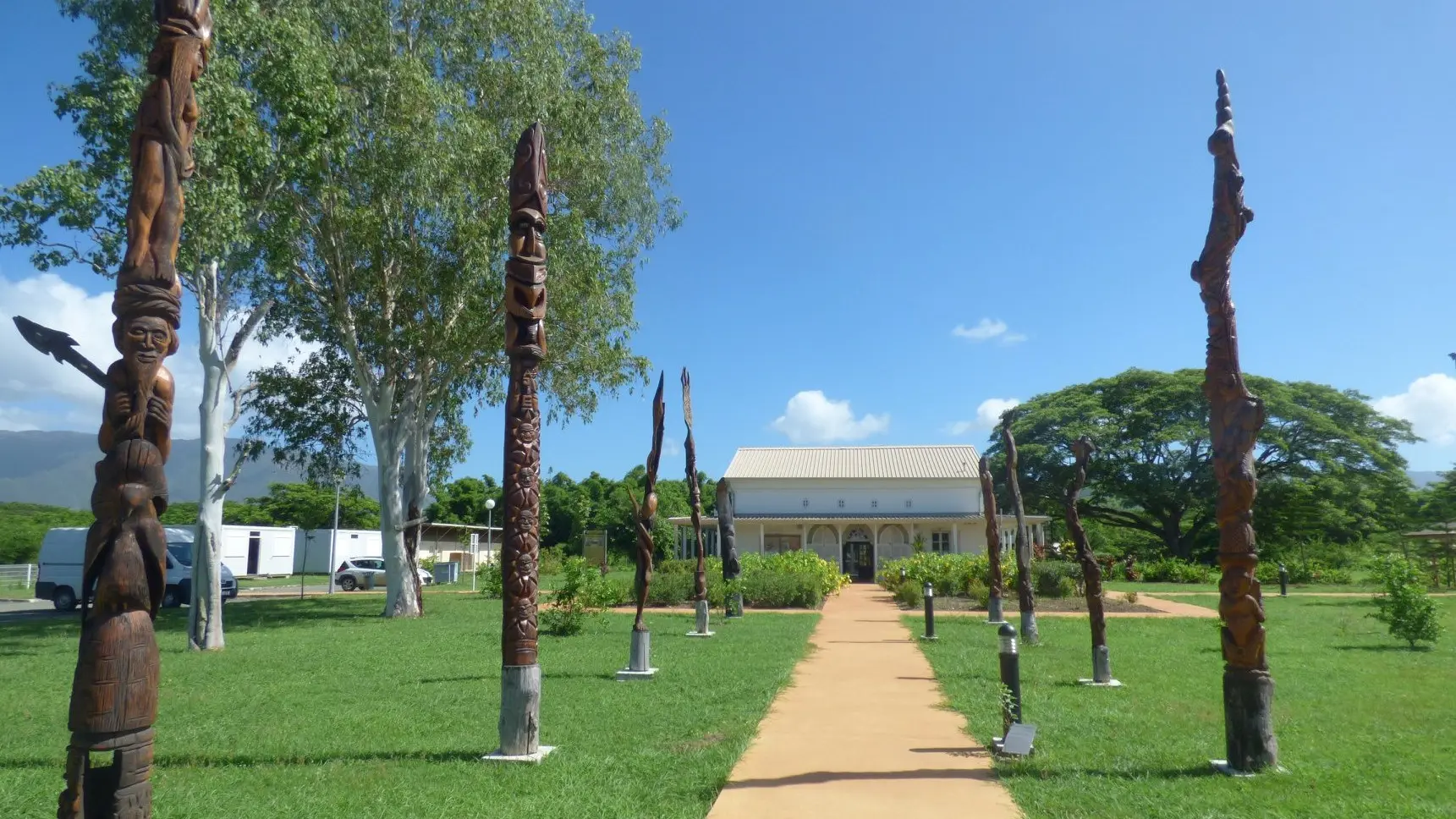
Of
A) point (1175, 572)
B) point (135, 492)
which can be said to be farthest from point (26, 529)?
point (1175, 572)

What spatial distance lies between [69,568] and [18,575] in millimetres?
22243

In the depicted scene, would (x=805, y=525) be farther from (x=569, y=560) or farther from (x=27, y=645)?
(x=27, y=645)

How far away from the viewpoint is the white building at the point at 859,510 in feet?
134

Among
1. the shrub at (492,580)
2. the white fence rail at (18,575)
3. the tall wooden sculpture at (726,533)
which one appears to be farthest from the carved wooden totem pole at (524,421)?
the white fence rail at (18,575)

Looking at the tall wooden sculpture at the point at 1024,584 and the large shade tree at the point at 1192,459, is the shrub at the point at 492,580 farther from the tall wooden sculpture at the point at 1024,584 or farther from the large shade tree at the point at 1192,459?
the large shade tree at the point at 1192,459

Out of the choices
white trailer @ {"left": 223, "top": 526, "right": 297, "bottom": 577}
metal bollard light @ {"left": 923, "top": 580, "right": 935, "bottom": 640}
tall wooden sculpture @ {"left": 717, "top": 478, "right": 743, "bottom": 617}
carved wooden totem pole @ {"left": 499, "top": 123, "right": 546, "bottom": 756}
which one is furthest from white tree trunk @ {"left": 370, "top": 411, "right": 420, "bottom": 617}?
white trailer @ {"left": 223, "top": 526, "right": 297, "bottom": 577}

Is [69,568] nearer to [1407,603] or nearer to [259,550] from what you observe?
[259,550]

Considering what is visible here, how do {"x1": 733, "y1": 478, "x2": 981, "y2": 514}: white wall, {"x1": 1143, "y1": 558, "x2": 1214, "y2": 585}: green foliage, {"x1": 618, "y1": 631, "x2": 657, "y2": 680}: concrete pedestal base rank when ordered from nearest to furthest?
{"x1": 618, "y1": 631, "x2": 657, "y2": 680}: concrete pedestal base → {"x1": 1143, "y1": 558, "x2": 1214, "y2": 585}: green foliage → {"x1": 733, "y1": 478, "x2": 981, "y2": 514}: white wall

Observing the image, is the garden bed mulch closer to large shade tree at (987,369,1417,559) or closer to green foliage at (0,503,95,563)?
large shade tree at (987,369,1417,559)

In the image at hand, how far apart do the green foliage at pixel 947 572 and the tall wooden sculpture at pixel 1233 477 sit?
17.7 metres

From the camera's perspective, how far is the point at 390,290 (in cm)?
1986

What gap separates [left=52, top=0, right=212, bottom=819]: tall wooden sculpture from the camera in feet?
12.8

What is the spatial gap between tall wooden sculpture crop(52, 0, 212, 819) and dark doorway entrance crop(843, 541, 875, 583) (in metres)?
38.8

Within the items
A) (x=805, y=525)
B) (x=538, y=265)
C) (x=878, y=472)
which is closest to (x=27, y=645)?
(x=538, y=265)
